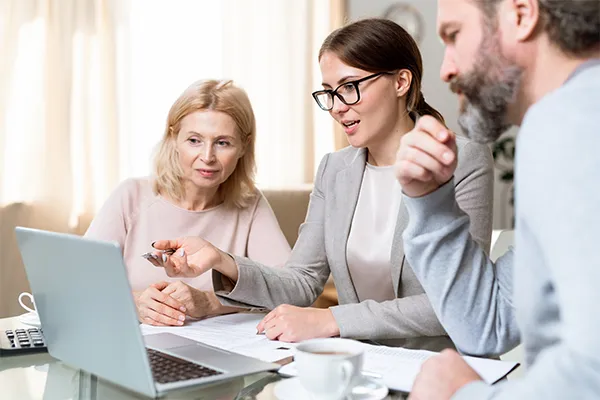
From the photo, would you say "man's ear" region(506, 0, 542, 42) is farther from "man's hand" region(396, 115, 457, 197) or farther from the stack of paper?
the stack of paper

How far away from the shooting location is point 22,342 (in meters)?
1.22

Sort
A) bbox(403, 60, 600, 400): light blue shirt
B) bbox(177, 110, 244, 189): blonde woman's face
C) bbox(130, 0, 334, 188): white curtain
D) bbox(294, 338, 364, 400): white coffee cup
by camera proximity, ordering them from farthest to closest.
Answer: bbox(130, 0, 334, 188): white curtain < bbox(177, 110, 244, 189): blonde woman's face < bbox(294, 338, 364, 400): white coffee cup < bbox(403, 60, 600, 400): light blue shirt

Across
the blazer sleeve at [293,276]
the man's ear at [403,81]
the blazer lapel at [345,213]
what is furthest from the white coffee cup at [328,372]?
the man's ear at [403,81]

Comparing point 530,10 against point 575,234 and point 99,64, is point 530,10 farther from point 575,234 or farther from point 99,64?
point 99,64

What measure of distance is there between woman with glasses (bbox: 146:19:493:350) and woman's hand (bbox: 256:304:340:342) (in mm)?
215

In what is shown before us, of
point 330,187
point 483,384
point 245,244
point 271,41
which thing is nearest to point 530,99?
point 483,384

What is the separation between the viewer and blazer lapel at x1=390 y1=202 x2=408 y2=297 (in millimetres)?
1675

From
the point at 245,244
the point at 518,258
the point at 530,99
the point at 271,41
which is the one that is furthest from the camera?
the point at 271,41

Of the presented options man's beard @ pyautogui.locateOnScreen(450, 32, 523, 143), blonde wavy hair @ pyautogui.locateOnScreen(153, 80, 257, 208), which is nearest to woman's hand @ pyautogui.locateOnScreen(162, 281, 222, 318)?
blonde wavy hair @ pyautogui.locateOnScreen(153, 80, 257, 208)

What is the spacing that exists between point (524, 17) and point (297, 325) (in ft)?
2.44

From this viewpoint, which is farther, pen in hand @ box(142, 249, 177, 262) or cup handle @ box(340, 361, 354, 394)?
pen in hand @ box(142, 249, 177, 262)

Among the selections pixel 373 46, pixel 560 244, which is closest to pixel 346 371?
pixel 560 244

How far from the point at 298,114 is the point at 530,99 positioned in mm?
3815

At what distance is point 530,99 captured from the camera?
2.68 ft
